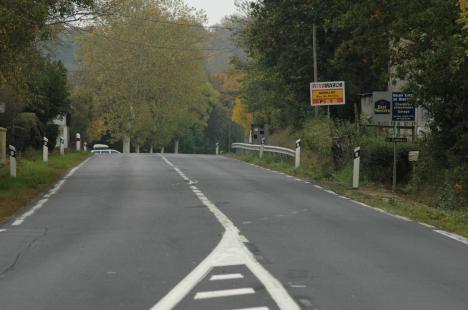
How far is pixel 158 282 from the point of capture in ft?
24.9

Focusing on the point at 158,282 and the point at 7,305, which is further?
the point at 158,282

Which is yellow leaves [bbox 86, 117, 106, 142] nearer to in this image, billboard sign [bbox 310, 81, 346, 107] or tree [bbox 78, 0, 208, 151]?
tree [bbox 78, 0, 208, 151]

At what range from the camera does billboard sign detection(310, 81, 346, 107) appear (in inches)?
1268

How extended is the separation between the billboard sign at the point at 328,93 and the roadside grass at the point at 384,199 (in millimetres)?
3044

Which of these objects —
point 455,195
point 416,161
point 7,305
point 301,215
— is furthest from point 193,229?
point 416,161

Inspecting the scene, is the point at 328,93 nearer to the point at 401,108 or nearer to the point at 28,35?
the point at 401,108

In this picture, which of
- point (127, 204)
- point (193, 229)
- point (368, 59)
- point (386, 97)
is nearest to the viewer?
point (193, 229)

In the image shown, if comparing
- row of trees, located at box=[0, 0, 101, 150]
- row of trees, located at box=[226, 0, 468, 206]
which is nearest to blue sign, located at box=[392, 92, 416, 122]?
row of trees, located at box=[226, 0, 468, 206]

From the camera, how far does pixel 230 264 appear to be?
8.64 m

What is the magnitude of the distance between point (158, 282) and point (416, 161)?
1640cm

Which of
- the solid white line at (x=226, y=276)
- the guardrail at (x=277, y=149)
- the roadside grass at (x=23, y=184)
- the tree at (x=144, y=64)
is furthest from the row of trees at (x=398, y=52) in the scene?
the tree at (x=144, y=64)

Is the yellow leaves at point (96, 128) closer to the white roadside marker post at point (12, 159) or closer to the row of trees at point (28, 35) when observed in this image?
the row of trees at point (28, 35)

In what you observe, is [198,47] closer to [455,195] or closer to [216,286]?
[455,195]

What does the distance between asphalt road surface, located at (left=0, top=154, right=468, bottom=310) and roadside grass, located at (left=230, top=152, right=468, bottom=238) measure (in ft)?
2.26
